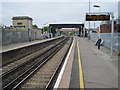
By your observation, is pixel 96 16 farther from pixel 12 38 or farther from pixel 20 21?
pixel 20 21

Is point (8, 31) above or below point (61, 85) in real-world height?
above

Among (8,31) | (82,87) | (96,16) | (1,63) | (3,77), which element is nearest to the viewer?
(82,87)

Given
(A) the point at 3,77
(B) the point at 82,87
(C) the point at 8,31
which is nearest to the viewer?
(B) the point at 82,87

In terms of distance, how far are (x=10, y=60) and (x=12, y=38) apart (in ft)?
62.3

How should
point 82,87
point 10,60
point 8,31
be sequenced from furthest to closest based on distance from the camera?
1. point 8,31
2. point 10,60
3. point 82,87

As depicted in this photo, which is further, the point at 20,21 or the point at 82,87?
the point at 20,21

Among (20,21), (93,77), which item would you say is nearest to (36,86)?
(93,77)

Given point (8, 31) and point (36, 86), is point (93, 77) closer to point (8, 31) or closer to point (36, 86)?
point (36, 86)

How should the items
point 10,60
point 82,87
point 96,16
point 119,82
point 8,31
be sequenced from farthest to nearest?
point 8,31 → point 96,16 → point 10,60 → point 119,82 → point 82,87

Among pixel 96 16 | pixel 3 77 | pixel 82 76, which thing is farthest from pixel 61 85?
pixel 96 16

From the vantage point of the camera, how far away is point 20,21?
7575 cm

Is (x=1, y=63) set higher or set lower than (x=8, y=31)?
lower

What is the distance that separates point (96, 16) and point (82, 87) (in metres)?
14.7

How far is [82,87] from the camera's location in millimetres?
7371
